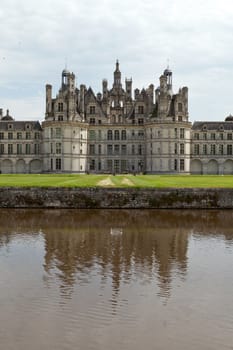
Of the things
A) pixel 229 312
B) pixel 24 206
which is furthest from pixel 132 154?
pixel 229 312

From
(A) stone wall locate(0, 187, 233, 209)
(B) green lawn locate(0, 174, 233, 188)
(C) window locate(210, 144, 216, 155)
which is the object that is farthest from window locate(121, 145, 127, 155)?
(A) stone wall locate(0, 187, 233, 209)

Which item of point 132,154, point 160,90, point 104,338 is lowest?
point 104,338

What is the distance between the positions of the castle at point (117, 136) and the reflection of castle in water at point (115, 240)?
43799 millimetres

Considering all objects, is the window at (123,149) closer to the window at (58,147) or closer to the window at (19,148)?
the window at (58,147)

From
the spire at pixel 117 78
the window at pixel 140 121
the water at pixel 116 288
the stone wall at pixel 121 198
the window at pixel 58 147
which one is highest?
the spire at pixel 117 78

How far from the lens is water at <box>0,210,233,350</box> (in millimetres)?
9930

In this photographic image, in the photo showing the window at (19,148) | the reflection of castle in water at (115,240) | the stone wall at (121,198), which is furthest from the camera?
the window at (19,148)

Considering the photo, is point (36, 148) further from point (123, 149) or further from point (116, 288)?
point (116, 288)

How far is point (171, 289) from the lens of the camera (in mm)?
13148

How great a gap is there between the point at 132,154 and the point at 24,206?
47145mm

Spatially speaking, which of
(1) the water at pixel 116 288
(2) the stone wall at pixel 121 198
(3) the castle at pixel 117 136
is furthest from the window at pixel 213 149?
(1) the water at pixel 116 288

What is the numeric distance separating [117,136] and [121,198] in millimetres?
46892

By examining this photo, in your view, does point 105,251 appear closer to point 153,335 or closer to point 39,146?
point 153,335

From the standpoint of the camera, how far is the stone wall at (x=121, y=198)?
33.9 metres
